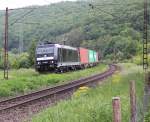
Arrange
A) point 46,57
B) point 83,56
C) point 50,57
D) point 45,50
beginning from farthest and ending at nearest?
point 83,56, point 45,50, point 46,57, point 50,57

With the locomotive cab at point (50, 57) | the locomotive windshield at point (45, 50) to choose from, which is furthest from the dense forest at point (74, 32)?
the locomotive windshield at point (45, 50)

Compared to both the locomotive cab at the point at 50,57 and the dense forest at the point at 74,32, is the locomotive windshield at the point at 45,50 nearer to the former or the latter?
the locomotive cab at the point at 50,57

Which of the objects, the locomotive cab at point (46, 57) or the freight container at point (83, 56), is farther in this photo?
the freight container at point (83, 56)

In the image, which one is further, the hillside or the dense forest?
the hillside

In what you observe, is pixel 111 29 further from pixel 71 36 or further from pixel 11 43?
pixel 11 43

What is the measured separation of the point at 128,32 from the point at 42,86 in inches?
2505

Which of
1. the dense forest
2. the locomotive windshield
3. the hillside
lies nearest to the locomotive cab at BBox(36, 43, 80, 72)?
the locomotive windshield

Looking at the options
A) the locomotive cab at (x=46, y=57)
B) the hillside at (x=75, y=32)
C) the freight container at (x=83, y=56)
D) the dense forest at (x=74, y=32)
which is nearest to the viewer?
the locomotive cab at (x=46, y=57)

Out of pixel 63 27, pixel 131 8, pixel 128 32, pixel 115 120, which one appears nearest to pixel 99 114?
pixel 115 120

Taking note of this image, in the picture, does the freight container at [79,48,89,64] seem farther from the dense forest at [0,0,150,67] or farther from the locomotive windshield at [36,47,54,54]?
the locomotive windshield at [36,47,54,54]

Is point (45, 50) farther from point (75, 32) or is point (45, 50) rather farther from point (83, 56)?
point (75, 32)

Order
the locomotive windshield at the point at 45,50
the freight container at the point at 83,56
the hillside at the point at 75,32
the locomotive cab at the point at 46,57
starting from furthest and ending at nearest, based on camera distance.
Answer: the hillside at the point at 75,32
the freight container at the point at 83,56
the locomotive windshield at the point at 45,50
the locomotive cab at the point at 46,57

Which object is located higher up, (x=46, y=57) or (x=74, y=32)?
(x=74, y=32)

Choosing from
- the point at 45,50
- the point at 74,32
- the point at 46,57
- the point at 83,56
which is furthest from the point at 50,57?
the point at 74,32
